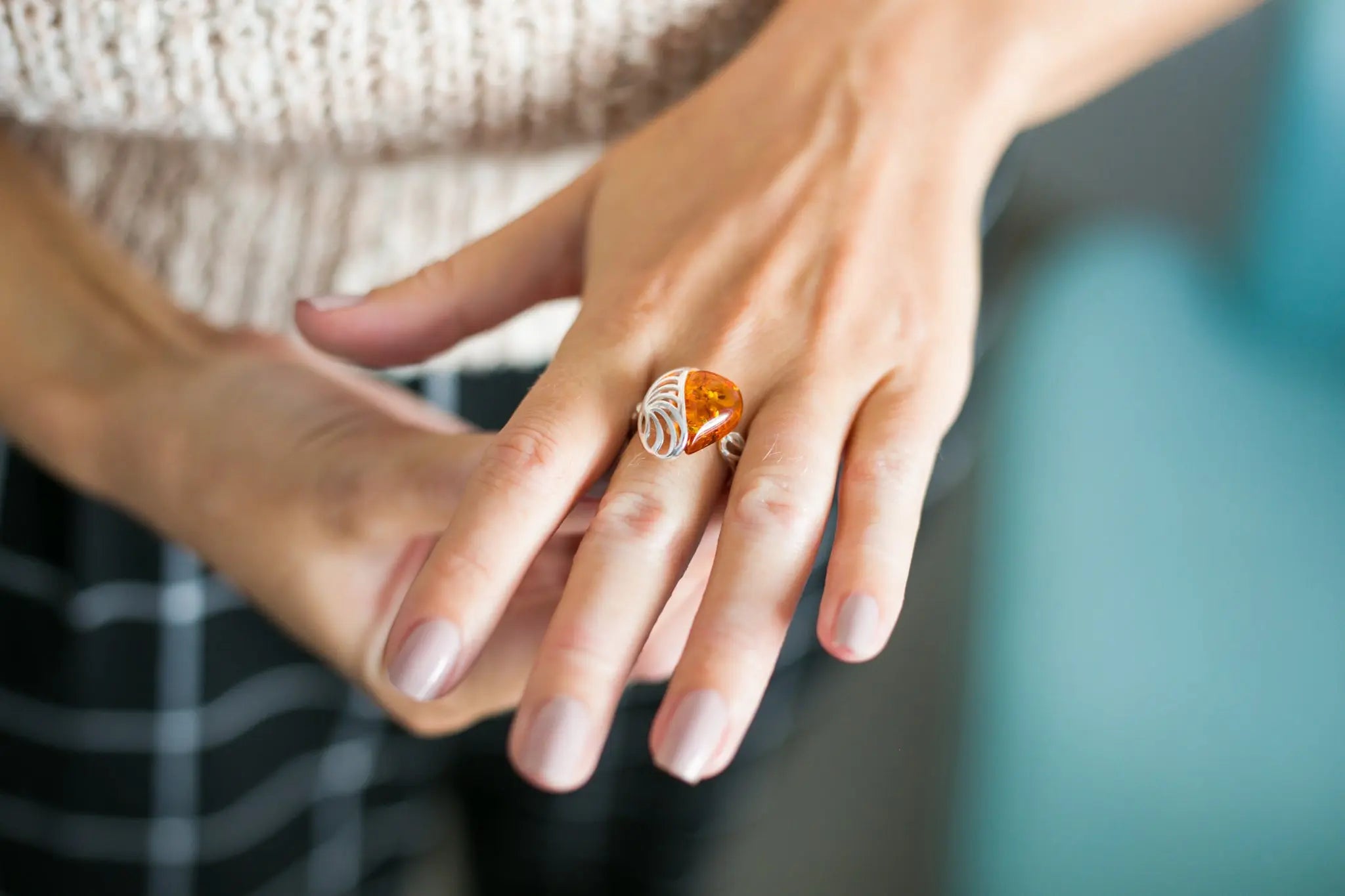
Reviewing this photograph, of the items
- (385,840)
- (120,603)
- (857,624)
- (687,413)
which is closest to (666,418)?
(687,413)

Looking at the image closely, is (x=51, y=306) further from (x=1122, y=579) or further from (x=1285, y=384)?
(x=1285, y=384)

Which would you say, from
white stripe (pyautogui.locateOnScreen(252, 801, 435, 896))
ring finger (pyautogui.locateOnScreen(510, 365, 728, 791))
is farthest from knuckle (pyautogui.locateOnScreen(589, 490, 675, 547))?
white stripe (pyautogui.locateOnScreen(252, 801, 435, 896))

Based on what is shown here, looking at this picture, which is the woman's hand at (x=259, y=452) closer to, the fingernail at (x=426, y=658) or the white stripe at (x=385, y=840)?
the fingernail at (x=426, y=658)

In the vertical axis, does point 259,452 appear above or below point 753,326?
below

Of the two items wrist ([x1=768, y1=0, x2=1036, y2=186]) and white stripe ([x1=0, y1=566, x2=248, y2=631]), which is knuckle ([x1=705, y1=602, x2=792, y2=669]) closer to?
wrist ([x1=768, y1=0, x2=1036, y2=186])

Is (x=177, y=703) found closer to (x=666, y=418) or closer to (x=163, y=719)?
(x=163, y=719)

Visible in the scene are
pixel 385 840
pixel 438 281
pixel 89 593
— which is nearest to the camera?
pixel 438 281

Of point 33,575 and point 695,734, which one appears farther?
point 33,575
